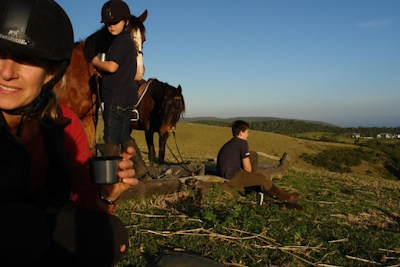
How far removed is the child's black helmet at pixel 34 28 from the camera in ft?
4.90

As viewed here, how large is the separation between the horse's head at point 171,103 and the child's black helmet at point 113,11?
347cm

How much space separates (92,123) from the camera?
205 inches

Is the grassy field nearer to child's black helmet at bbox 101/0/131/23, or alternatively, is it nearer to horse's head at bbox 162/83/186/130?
child's black helmet at bbox 101/0/131/23

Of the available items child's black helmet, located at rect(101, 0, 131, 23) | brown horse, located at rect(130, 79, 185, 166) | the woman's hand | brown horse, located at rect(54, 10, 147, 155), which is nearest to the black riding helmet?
the woman's hand

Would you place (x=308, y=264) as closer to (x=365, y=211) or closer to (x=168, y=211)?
(x=168, y=211)

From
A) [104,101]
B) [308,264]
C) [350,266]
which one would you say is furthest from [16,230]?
[104,101]

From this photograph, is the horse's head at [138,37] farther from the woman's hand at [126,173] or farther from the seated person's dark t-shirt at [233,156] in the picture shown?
the woman's hand at [126,173]

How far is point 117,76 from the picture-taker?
4.43 meters

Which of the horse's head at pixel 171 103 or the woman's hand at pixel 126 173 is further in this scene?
the horse's head at pixel 171 103

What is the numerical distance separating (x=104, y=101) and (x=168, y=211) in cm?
169

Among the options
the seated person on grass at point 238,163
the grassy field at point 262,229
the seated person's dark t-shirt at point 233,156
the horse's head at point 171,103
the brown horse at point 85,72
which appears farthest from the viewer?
the horse's head at point 171,103

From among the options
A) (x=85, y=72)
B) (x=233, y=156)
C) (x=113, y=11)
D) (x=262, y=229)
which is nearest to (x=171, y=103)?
(x=233, y=156)

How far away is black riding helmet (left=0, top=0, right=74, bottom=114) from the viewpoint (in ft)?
4.91

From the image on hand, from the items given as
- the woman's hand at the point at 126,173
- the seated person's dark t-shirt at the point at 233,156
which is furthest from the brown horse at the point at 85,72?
the woman's hand at the point at 126,173
